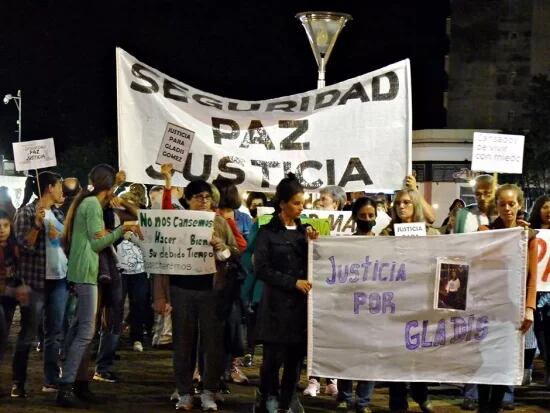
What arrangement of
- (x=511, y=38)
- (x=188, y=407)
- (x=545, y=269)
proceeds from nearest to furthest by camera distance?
1. (x=188, y=407)
2. (x=545, y=269)
3. (x=511, y=38)

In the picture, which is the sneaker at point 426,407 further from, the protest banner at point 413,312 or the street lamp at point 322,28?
the street lamp at point 322,28

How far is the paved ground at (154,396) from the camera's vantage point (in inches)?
351

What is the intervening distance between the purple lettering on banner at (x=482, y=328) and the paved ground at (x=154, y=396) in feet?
4.36

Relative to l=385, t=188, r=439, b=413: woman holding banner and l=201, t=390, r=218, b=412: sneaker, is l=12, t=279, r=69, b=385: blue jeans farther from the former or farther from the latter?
l=385, t=188, r=439, b=413: woman holding banner

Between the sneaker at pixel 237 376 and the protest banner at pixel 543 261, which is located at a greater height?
the protest banner at pixel 543 261

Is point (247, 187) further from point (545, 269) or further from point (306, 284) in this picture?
point (545, 269)

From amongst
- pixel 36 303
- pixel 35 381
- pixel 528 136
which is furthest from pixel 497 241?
pixel 528 136

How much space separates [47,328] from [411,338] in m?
3.53

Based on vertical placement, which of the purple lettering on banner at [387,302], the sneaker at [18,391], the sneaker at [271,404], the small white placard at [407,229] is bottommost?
the sneaker at [18,391]

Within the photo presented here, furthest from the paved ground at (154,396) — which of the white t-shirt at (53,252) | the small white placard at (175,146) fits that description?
the small white placard at (175,146)

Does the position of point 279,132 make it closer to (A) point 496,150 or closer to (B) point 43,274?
(A) point 496,150

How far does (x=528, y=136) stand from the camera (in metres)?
56.5

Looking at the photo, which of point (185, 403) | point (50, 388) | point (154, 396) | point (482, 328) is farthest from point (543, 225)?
point (50, 388)

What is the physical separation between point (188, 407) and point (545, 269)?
372 centimetres
